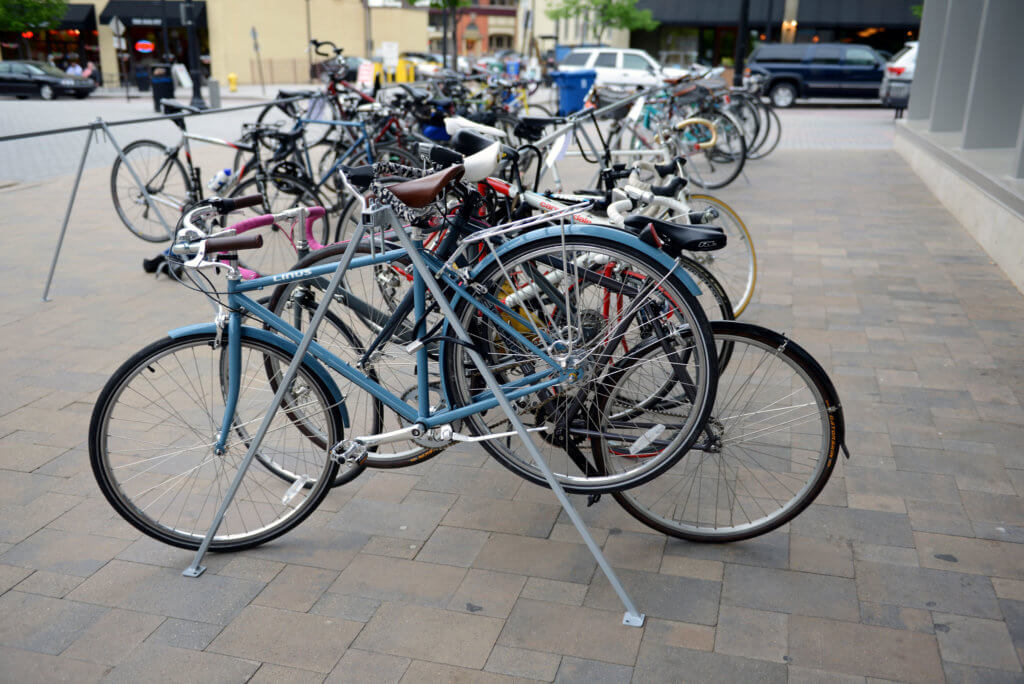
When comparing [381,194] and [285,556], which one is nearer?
[381,194]

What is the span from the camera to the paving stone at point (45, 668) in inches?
94.0

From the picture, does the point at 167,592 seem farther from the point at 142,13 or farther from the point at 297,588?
the point at 142,13

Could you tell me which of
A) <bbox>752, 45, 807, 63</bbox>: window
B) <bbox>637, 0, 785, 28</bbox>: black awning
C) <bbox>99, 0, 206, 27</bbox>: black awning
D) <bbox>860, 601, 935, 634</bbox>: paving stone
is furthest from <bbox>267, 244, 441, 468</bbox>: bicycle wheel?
<bbox>99, 0, 206, 27</bbox>: black awning

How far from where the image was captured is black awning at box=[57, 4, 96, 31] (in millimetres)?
39281

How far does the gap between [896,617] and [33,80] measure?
30.9m

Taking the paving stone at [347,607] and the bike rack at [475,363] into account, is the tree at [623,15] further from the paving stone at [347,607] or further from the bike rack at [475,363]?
the paving stone at [347,607]

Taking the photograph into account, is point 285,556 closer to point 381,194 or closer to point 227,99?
point 381,194

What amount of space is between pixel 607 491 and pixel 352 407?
1.36 m

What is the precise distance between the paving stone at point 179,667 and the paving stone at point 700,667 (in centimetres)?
109

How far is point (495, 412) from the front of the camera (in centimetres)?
319

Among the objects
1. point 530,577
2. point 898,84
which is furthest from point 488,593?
point 898,84

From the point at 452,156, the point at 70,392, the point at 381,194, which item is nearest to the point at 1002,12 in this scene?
the point at 452,156

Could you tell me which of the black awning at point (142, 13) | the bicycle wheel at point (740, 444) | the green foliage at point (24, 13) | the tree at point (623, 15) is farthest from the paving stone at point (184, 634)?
the black awning at point (142, 13)

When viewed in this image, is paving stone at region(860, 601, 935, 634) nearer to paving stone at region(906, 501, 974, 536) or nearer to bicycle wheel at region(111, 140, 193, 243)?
paving stone at region(906, 501, 974, 536)
